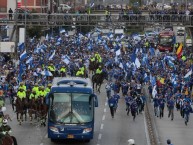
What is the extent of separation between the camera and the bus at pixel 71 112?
3319 cm

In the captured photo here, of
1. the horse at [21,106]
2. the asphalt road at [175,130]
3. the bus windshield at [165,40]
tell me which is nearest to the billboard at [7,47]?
the asphalt road at [175,130]

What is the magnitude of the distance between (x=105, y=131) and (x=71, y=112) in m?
5.44

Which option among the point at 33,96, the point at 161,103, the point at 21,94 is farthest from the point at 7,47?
the point at 33,96

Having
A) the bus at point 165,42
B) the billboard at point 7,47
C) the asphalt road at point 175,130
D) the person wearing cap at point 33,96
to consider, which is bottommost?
the bus at point 165,42

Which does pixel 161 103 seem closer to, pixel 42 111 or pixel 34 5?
pixel 42 111

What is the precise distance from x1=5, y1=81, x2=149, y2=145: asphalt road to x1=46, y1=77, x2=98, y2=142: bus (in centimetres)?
145

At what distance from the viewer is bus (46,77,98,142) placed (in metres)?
33.2

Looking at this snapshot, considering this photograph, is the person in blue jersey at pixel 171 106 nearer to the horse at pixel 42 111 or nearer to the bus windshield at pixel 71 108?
the horse at pixel 42 111

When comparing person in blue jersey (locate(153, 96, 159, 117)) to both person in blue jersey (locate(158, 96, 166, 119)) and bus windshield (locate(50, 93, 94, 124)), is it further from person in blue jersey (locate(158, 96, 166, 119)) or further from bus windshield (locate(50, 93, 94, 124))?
bus windshield (locate(50, 93, 94, 124))

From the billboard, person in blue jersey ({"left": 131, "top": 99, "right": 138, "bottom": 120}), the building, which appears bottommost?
person in blue jersey ({"left": 131, "top": 99, "right": 138, "bottom": 120})

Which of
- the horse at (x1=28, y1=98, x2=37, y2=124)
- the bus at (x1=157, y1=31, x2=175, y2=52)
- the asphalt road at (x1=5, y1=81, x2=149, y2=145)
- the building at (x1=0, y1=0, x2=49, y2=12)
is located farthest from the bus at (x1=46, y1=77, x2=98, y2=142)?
the building at (x1=0, y1=0, x2=49, y2=12)

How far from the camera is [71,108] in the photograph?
33.7 m

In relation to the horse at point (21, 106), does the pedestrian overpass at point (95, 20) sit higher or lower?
higher

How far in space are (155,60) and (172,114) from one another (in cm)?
2296
